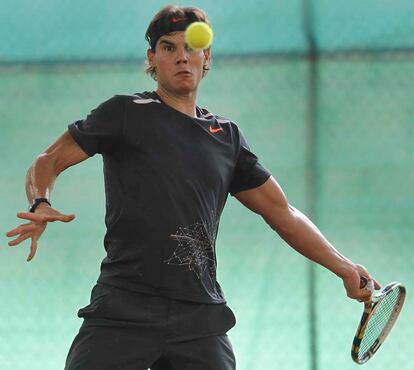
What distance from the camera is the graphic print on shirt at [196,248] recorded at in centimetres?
308

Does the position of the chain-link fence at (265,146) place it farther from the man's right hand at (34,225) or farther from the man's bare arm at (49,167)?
the man's right hand at (34,225)

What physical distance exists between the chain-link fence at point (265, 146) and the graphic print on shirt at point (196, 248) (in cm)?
151

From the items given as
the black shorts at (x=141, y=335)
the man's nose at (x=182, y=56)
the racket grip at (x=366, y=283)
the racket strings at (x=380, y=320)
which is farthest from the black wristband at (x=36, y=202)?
the racket strings at (x=380, y=320)

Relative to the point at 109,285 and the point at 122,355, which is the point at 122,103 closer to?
the point at 109,285

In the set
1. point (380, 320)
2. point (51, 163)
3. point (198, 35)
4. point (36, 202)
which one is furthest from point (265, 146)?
point (36, 202)

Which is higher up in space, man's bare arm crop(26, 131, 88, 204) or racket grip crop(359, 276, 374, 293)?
man's bare arm crop(26, 131, 88, 204)

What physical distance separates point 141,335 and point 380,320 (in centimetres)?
114

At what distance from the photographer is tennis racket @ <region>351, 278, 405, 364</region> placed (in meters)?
3.60

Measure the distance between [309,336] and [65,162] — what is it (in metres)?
2.01

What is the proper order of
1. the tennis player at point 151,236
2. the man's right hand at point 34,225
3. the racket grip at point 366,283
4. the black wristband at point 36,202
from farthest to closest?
the racket grip at point 366,283 → the tennis player at point 151,236 → the black wristband at point 36,202 → the man's right hand at point 34,225

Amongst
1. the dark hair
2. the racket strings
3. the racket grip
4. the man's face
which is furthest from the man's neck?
the racket strings

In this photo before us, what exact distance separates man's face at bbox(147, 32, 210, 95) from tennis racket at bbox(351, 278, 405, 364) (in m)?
0.95

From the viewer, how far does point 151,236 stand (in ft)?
10.0

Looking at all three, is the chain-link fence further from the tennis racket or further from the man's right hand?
the man's right hand
